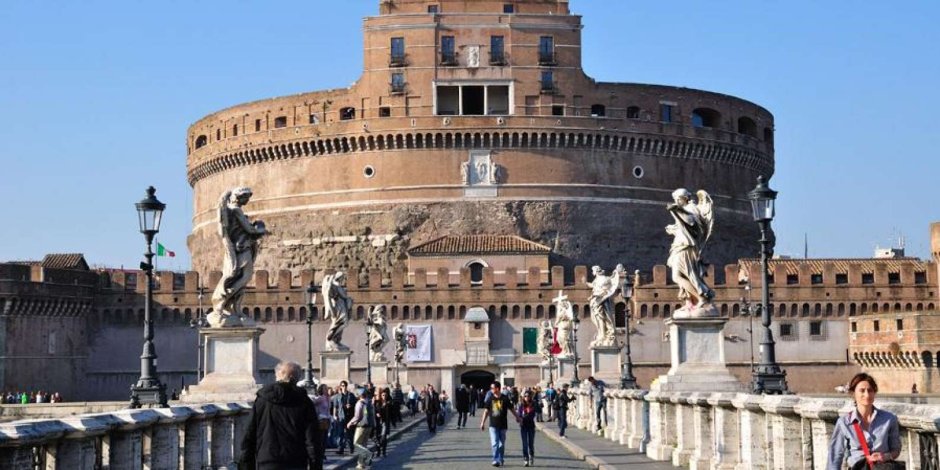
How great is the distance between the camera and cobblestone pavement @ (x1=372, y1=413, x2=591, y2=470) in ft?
51.9

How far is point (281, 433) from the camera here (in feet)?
24.5

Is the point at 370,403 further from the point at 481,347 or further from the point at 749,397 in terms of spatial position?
the point at 481,347

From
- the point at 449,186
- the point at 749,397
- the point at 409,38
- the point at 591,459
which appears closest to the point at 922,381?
the point at 449,186

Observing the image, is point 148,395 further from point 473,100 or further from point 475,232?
point 473,100

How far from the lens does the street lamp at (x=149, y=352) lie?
1340 centimetres

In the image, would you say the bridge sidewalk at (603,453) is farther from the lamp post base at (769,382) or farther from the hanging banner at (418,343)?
the hanging banner at (418,343)

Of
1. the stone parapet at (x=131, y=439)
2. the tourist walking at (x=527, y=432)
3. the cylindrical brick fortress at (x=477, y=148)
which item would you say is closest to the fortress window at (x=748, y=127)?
the cylindrical brick fortress at (x=477, y=148)

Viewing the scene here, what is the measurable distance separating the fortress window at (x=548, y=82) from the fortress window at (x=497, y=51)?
1.88 m

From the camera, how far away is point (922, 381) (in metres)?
48.5

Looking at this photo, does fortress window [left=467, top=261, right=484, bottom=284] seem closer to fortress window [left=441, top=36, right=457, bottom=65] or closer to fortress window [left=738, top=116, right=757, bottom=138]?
fortress window [left=441, top=36, right=457, bottom=65]

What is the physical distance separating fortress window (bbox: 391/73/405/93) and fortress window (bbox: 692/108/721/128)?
13.8 metres

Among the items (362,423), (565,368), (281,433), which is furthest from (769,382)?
(565,368)

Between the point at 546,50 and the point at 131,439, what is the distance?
5245 centimetres

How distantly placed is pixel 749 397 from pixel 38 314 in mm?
45213
